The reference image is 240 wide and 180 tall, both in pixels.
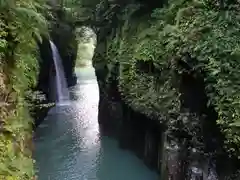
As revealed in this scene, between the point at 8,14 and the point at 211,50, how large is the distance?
465cm

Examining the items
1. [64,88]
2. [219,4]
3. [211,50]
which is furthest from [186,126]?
[64,88]

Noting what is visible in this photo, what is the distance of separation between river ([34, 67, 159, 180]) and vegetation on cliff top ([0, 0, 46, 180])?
5215mm

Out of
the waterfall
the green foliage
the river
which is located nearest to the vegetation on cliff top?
the green foliage

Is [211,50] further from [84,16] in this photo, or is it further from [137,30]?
[84,16]

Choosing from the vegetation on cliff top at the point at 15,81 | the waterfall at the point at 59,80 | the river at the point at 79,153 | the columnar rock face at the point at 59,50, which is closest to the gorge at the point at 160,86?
the vegetation on cliff top at the point at 15,81

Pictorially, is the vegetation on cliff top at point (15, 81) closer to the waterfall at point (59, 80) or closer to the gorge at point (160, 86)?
the gorge at point (160, 86)

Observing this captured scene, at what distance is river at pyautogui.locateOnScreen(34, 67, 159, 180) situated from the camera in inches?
509

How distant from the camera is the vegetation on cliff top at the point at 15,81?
487cm

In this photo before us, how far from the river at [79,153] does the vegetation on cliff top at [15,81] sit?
17.1 ft

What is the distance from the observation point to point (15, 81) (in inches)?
253

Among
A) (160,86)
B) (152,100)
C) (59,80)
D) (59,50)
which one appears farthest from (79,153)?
(59,50)

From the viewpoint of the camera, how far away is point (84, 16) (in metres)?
19.2

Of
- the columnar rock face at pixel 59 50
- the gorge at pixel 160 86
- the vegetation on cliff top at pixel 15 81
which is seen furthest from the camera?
the columnar rock face at pixel 59 50

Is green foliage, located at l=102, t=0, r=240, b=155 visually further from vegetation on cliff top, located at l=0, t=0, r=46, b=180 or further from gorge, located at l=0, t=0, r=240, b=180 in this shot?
vegetation on cliff top, located at l=0, t=0, r=46, b=180
